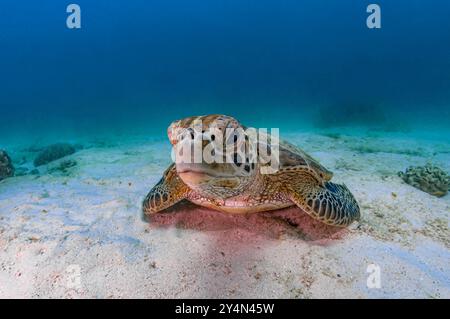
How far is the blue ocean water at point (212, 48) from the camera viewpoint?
106 metres

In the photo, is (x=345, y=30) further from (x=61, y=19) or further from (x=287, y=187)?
(x=287, y=187)

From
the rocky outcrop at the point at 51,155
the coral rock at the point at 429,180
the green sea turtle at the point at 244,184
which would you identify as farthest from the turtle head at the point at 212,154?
the rocky outcrop at the point at 51,155

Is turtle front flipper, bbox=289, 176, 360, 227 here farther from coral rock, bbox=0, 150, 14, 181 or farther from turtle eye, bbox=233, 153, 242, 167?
coral rock, bbox=0, 150, 14, 181

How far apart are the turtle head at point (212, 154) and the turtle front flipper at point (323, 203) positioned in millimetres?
798

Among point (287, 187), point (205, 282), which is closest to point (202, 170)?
point (205, 282)

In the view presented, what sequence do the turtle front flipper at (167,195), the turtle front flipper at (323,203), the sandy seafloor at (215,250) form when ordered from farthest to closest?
the turtle front flipper at (167,195), the turtle front flipper at (323,203), the sandy seafloor at (215,250)

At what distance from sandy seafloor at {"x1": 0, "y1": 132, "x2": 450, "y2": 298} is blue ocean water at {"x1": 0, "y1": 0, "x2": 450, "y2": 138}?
97.5 meters

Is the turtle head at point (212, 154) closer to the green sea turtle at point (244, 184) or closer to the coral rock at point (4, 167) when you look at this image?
the green sea turtle at point (244, 184)

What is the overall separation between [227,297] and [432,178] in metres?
4.50

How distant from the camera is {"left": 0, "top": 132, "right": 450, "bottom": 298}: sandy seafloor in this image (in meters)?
2.21

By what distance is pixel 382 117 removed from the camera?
23.7 m

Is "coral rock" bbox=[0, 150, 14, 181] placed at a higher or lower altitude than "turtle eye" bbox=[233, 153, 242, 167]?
lower

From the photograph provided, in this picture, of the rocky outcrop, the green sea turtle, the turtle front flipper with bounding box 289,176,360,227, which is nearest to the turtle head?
the green sea turtle

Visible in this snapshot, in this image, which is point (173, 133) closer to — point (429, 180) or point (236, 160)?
point (236, 160)
